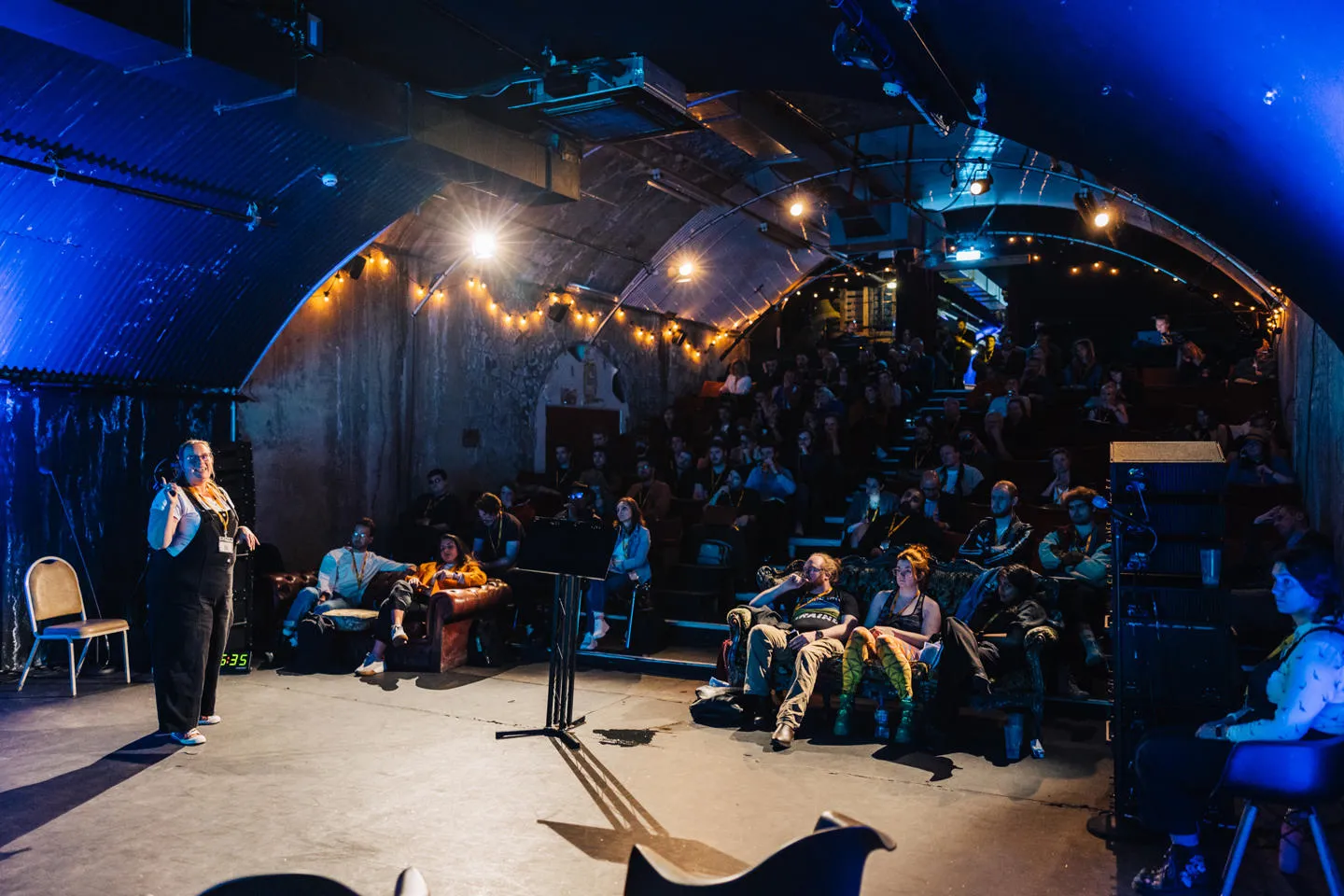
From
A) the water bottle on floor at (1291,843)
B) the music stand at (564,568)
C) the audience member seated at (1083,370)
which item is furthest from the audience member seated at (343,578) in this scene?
the audience member seated at (1083,370)

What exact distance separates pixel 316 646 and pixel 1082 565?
572cm

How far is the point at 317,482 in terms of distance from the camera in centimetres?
962

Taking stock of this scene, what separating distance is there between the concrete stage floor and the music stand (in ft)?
0.61

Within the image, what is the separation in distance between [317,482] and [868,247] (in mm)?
8116

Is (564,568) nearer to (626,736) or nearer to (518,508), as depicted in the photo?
(626,736)

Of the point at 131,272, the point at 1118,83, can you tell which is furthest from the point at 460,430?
the point at 1118,83

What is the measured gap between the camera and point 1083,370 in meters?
12.3

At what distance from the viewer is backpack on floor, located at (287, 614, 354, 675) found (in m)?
7.75

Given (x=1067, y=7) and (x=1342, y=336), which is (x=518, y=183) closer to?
(x=1067, y=7)

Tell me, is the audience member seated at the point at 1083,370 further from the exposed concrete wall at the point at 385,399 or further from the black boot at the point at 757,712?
the black boot at the point at 757,712

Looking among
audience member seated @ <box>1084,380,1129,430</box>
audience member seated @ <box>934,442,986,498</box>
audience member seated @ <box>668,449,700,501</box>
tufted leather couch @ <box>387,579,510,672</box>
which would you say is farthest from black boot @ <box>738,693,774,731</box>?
audience member seated @ <box>1084,380,1129,430</box>

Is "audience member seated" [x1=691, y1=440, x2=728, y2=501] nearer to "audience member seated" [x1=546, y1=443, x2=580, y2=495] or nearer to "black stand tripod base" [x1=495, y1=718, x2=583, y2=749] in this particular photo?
"audience member seated" [x1=546, y1=443, x2=580, y2=495]

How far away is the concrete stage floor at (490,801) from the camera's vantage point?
12.6ft

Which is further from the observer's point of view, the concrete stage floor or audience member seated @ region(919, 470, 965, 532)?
audience member seated @ region(919, 470, 965, 532)
